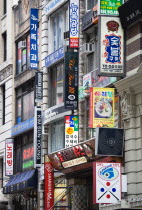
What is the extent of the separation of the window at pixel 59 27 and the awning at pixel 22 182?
292 inches

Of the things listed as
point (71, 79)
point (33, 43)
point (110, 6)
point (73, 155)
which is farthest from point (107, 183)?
point (33, 43)

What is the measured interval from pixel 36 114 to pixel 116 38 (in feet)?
40.0

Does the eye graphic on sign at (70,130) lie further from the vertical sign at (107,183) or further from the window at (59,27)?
the vertical sign at (107,183)

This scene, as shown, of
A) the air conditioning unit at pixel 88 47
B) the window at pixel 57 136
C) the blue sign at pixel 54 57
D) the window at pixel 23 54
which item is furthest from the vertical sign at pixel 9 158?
the air conditioning unit at pixel 88 47

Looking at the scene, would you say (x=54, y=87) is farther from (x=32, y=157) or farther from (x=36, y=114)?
(x=32, y=157)

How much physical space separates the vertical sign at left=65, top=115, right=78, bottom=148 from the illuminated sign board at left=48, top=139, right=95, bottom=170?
2.68ft

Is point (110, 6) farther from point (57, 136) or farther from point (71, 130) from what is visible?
point (57, 136)

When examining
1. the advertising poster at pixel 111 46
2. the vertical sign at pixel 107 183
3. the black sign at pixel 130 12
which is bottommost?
the vertical sign at pixel 107 183

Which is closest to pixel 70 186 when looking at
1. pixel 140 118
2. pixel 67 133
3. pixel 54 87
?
pixel 67 133

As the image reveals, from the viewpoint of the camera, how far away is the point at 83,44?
4181 cm

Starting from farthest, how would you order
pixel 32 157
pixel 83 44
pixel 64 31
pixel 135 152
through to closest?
pixel 32 157 < pixel 64 31 < pixel 83 44 < pixel 135 152

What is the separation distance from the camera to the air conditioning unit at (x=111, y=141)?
36219 mm

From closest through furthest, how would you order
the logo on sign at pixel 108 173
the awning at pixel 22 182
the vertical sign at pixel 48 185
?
the logo on sign at pixel 108 173 → the vertical sign at pixel 48 185 → the awning at pixel 22 182

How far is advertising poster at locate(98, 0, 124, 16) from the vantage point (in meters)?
36.2
